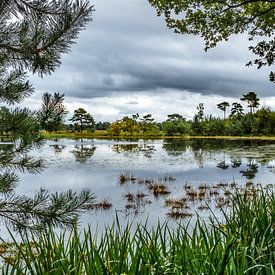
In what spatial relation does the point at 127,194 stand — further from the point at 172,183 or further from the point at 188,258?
the point at 188,258

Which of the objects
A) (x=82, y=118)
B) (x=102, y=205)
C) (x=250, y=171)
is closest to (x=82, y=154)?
(x=250, y=171)

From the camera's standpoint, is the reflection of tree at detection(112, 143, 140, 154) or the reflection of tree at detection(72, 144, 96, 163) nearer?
the reflection of tree at detection(72, 144, 96, 163)

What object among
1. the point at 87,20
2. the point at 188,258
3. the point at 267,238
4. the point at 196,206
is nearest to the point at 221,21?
the point at 196,206

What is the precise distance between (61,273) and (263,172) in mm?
16505

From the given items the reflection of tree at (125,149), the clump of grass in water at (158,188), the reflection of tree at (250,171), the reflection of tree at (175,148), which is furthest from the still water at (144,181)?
the reflection of tree at (125,149)

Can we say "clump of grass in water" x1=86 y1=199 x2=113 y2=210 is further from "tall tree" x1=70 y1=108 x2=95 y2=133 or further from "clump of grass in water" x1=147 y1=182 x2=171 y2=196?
"tall tree" x1=70 y1=108 x2=95 y2=133

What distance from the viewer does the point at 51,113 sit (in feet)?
10.4

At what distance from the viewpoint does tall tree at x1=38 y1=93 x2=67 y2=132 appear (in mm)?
3164

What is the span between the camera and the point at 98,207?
1007 cm

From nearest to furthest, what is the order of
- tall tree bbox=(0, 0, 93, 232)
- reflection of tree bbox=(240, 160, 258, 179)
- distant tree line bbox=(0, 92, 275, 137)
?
tall tree bbox=(0, 0, 93, 232), reflection of tree bbox=(240, 160, 258, 179), distant tree line bbox=(0, 92, 275, 137)

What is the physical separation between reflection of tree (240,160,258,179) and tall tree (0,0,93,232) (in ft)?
45.3

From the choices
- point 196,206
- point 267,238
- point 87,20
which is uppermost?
point 87,20

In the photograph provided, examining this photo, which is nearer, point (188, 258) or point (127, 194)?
point (188, 258)

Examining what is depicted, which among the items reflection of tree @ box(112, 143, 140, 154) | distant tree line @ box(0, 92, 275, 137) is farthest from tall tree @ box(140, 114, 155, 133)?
reflection of tree @ box(112, 143, 140, 154)
